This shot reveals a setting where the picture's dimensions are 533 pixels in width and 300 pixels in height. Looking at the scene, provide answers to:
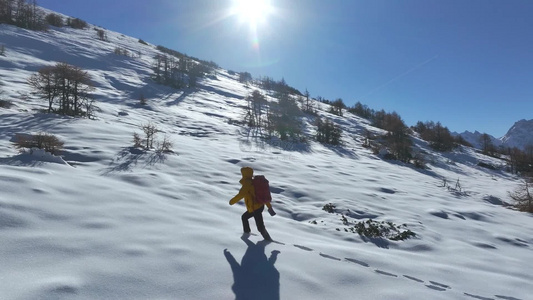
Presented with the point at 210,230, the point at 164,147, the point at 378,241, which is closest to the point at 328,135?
the point at 164,147

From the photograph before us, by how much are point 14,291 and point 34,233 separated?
1.05 m

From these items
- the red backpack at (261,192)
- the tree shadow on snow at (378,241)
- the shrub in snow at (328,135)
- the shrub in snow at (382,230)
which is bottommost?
the tree shadow on snow at (378,241)

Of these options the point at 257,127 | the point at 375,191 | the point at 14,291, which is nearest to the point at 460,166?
the point at 257,127

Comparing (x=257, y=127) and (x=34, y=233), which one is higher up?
(x=257, y=127)

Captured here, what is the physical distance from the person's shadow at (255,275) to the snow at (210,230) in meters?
0.02

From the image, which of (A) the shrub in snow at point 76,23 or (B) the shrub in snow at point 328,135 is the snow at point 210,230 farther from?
(A) the shrub in snow at point 76,23

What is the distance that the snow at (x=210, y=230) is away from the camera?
8.89 feet

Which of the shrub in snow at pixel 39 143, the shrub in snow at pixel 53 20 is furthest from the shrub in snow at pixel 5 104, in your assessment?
the shrub in snow at pixel 53 20

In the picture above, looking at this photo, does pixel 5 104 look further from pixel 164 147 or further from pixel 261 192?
pixel 261 192

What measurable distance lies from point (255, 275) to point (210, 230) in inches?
52.0

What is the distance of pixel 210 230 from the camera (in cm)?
420

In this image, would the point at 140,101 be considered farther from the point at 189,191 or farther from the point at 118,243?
the point at 118,243

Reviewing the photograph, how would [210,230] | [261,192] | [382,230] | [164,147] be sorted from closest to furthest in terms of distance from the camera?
[210,230] → [261,192] → [382,230] → [164,147]

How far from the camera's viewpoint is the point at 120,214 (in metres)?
4.10
